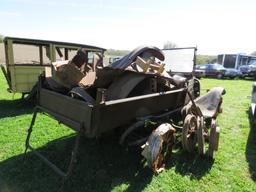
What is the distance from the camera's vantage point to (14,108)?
6645 mm

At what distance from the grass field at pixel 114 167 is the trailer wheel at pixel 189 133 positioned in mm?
197

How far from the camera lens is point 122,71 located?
3066 mm

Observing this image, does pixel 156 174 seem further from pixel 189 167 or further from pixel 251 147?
pixel 251 147

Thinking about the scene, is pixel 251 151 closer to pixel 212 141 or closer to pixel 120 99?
pixel 212 141

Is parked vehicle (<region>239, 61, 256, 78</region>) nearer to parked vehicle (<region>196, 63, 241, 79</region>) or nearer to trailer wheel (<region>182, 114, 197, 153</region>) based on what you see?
parked vehicle (<region>196, 63, 241, 79</region>)

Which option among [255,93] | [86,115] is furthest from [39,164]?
[255,93]

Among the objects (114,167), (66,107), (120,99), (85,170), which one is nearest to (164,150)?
(114,167)

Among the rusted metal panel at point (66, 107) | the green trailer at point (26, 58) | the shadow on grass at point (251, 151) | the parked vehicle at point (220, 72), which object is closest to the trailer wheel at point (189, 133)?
the shadow on grass at point (251, 151)

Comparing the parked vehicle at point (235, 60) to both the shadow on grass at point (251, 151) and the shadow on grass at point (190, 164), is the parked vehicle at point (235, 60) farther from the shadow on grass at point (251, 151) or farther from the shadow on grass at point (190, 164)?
the shadow on grass at point (190, 164)

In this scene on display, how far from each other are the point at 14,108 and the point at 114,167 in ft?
15.4

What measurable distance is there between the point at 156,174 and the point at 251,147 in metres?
2.23

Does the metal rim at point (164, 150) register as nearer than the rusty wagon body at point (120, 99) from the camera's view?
No

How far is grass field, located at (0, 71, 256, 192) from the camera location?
2.89 m

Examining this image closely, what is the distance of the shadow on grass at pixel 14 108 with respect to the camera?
603 cm
